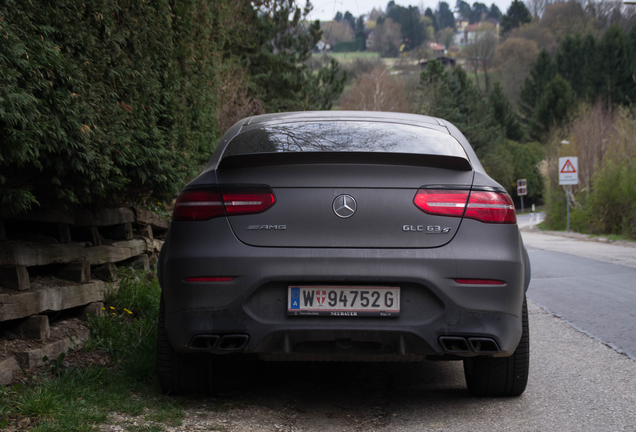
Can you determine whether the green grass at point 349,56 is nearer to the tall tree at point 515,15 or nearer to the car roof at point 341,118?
the car roof at point 341,118

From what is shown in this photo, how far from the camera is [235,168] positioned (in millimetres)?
3289

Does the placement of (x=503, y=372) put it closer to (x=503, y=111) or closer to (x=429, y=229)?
(x=429, y=229)

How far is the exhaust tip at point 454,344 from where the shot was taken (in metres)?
3.12

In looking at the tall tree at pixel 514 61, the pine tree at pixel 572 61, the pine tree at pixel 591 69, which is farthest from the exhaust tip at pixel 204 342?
the tall tree at pixel 514 61

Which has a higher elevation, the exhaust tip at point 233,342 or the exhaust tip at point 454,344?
the exhaust tip at point 233,342

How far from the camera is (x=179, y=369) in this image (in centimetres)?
351

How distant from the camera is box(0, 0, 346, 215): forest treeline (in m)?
3.22

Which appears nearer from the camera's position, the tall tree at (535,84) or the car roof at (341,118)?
the car roof at (341,118)

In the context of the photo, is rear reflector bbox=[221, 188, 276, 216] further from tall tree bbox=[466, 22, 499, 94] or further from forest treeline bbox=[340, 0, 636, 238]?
tall tree bbox=[466, 22, 499, 94]

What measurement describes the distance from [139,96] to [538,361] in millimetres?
3657

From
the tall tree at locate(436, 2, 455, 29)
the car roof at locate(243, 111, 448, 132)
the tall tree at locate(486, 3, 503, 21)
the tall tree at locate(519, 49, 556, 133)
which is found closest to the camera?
the car roof at locate(243, 111, 448, 132)

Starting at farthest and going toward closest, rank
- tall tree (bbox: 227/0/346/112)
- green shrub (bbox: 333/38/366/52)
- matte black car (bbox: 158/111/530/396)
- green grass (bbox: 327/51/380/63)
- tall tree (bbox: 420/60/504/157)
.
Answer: tall tree (bbox: 420/60/504/157), green grass (bbox: 327/51/380/63), tall tree (bbox: 227/0/346/112), green shrub (bbox: 333/38/366/52), matte black car (bbox: 158/111/530/396)

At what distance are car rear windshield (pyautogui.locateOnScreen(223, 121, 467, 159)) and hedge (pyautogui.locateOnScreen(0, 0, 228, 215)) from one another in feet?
3.23

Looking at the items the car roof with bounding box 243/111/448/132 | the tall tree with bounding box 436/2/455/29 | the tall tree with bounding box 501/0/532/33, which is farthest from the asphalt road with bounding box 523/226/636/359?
the tall tree with bounding box 436/2/455/29
